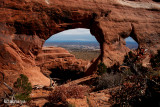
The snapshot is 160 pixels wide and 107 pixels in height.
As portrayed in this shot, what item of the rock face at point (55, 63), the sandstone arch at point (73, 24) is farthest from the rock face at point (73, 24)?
the rock face at point (55, 63)

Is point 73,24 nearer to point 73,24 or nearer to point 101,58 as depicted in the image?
point 73,24

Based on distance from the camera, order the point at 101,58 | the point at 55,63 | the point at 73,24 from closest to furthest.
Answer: the point at 73,24, the point at 101,58, the point at 55,63

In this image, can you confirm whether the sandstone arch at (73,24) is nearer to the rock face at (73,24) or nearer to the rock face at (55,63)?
the rock face at (73,24)

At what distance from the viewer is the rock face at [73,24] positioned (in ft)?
26.4

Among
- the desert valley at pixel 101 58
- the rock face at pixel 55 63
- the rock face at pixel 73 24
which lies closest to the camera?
the desert valley at pixel 101 58

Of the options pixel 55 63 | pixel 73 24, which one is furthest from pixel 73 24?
pixel 55 63

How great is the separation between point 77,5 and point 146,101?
25.6 ft

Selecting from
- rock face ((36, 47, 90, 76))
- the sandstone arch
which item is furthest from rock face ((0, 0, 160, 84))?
rock face ((36, 47, 90, 76))

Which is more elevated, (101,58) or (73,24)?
(73,24)

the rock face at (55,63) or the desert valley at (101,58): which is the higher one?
the desert valley at (101,58)

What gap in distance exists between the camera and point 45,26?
29.7 ft

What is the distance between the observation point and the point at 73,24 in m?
10.0

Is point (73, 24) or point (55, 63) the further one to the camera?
point (55, 63)

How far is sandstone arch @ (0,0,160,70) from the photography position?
805 cm
